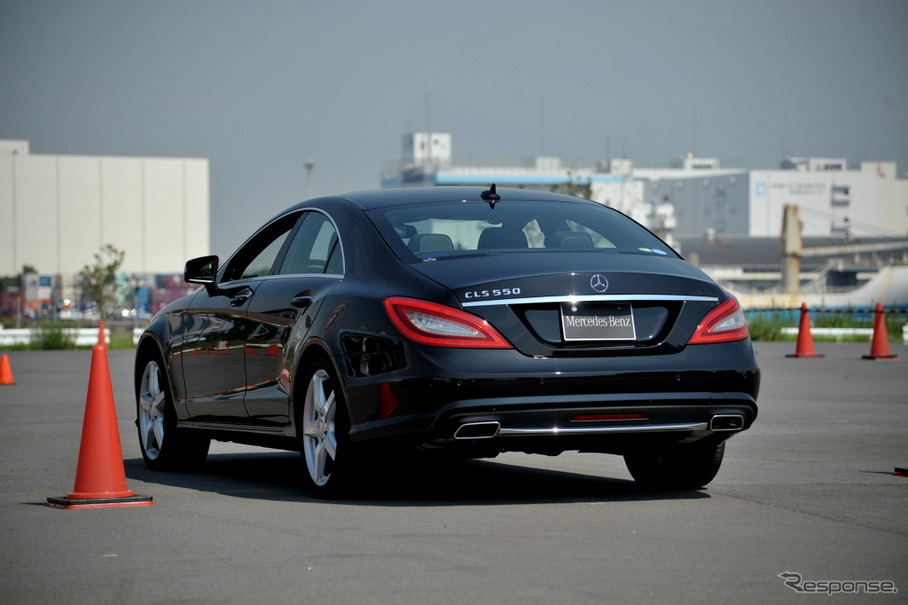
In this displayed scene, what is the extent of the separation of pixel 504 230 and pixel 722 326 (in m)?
1.24

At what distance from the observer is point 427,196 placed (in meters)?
8.33

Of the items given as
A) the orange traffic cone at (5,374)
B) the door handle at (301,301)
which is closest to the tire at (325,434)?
the door handle at (301,301)

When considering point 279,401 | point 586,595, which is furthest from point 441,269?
point 586,595

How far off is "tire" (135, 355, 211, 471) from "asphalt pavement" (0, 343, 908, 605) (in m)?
0.17

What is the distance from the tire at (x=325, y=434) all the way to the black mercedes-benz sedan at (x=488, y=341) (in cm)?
1

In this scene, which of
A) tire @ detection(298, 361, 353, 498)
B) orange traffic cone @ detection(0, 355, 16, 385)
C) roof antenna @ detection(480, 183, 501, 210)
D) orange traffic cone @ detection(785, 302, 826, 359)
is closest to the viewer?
tire @ detection(298, 361, 353, 498)

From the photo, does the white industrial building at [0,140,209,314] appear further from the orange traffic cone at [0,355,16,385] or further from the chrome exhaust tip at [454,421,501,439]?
the chrome exhaust tip at [454,421,501,439]

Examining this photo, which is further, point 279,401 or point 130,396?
point 130,396

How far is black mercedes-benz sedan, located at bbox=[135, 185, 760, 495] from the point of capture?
693cm

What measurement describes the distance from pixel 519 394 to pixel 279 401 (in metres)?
1.73

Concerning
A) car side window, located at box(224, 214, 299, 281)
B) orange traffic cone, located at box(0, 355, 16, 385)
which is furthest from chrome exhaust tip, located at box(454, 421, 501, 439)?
orange traffic cone, located at box(0, 355, 16, 385)

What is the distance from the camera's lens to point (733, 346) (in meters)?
7.39

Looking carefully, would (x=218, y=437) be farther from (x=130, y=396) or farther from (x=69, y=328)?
(x=69, y=328)

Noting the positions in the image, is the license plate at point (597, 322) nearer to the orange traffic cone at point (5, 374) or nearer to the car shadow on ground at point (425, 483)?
the car shadow on ground at point (425, 483)
